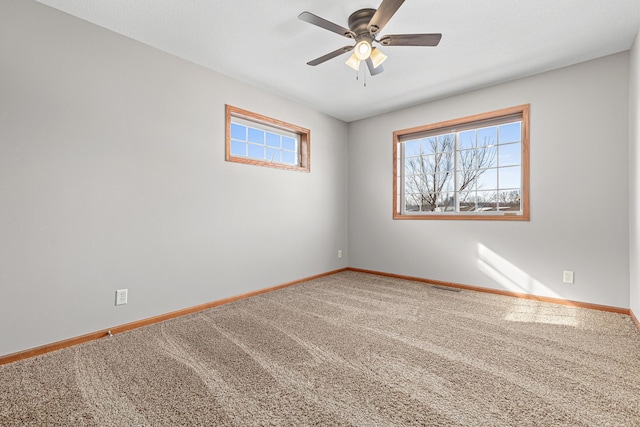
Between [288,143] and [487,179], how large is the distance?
2.58 meters

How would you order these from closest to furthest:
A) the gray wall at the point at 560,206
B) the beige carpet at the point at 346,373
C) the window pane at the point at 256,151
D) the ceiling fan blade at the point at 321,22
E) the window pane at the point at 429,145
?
the beige carpet at the point at 346,373 → the ceiling fan blade at the point at 321,22 → the gray wall at the point at 560,206 → the window pane at the point at 256,151 → the window pane at the point at 429,145

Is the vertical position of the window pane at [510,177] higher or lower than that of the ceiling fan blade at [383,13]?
lower

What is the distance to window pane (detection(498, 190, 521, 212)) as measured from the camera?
341 centimetres

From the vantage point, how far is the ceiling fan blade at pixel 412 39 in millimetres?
2043

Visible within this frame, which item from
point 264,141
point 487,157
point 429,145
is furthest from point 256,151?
point 487,157

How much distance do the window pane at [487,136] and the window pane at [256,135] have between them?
8.93 ft

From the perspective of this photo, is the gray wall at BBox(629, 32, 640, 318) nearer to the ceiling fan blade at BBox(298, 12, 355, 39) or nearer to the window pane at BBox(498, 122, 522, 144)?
the window pane at BBox(498, 122, 522, 144)

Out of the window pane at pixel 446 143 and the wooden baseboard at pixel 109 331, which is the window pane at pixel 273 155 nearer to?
the wooden baseboard at pixel 109 331

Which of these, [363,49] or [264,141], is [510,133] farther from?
[264,141]

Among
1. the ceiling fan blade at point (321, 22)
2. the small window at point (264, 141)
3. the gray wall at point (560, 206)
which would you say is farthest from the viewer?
the small window at point (264, 141)

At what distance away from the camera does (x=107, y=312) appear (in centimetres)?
233

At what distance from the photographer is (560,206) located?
3.01m

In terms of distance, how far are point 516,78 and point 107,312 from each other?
4.57 m

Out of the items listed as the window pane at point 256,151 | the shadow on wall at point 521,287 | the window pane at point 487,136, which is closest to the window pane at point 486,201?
the shadow on wall at point 521,287
